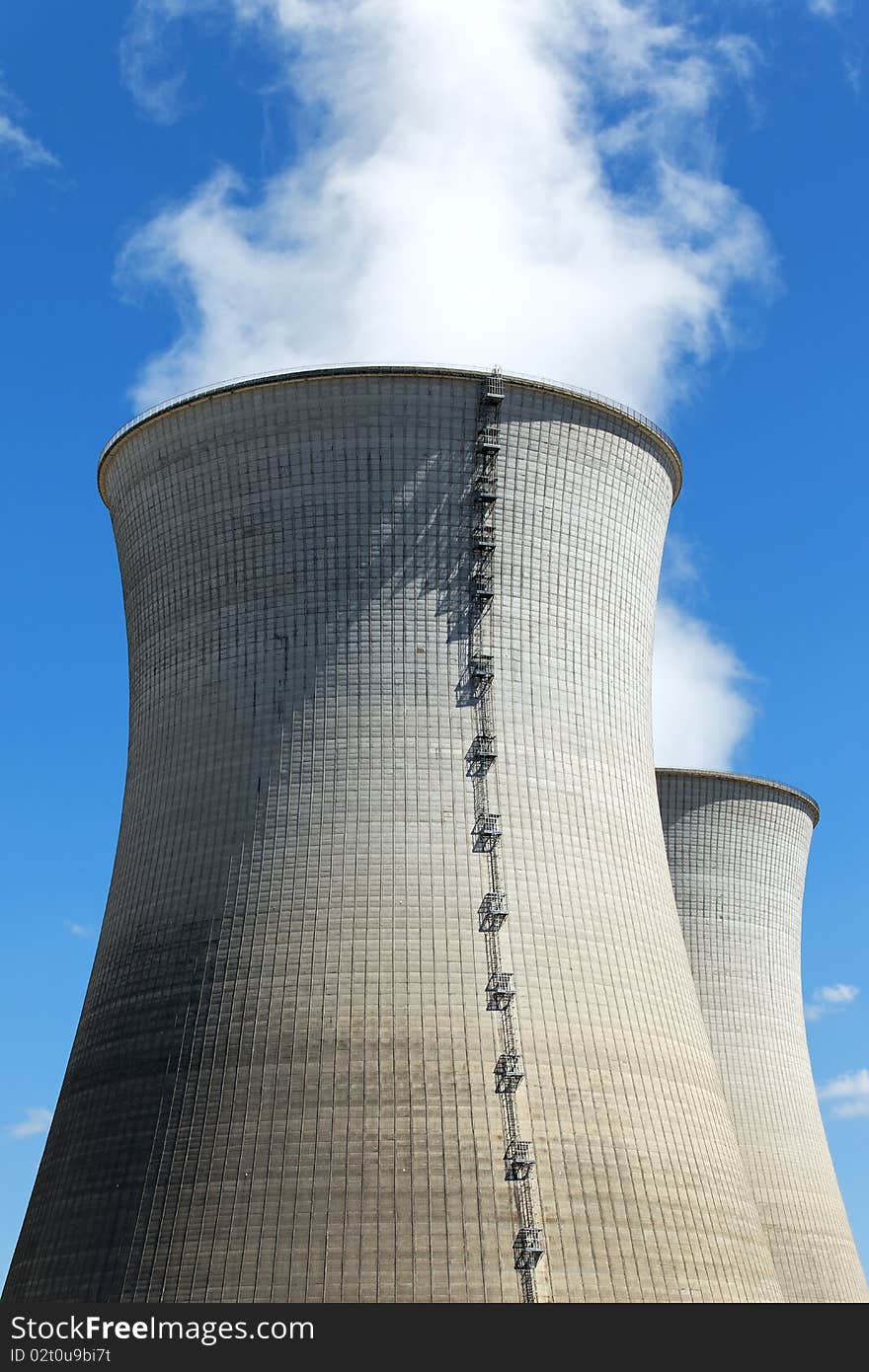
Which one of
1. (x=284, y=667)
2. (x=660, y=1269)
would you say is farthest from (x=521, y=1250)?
(x=284, y=667)

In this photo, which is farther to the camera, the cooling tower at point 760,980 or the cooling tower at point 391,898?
the cooling tower at point 760,980

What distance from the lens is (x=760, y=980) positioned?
96.4 feet

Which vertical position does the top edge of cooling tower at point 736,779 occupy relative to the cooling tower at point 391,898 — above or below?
above

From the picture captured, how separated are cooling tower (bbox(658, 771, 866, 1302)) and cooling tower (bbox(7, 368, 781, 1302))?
8847 mm

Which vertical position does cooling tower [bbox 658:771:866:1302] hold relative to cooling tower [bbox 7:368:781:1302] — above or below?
above

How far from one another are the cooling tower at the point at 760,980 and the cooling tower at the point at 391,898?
885cm

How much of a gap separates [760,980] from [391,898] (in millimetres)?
13584

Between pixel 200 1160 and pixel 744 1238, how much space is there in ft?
20.3

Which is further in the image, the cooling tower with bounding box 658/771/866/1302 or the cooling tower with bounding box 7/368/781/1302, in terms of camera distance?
the cooling tower with bounding box 658/771/866/1302

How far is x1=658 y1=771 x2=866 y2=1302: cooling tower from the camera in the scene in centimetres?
2770

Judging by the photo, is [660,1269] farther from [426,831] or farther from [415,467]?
[415,467]

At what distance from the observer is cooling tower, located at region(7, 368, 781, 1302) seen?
54.5 feet

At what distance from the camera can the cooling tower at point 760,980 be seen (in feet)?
90.9

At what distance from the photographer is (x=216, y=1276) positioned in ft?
52.9
